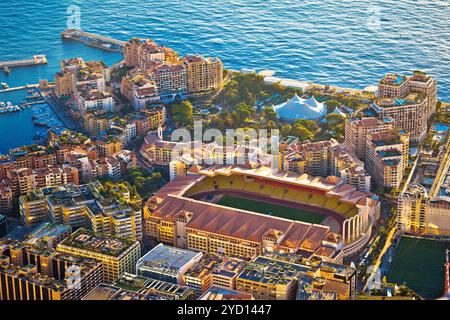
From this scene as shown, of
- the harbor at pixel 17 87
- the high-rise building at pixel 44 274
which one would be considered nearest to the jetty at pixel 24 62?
the harbor at pixel 17 87

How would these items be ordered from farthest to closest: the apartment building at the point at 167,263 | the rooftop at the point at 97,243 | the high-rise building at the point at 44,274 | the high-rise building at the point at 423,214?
the high-rise building at the point at 423,214
the rooftop at the point at 97,243
the apartment building at the point at 167,263
the high-rise building at the point at 44,274

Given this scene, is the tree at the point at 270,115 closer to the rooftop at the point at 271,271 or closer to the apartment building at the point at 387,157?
the apartment building at the point at 387,157

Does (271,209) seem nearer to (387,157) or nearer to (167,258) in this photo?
(387,157)

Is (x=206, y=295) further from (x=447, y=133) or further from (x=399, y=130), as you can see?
(x=447, y=133)

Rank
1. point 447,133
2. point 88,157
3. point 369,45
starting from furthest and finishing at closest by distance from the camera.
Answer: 1. point 369,45
2. point 447,133
3. point 88,157

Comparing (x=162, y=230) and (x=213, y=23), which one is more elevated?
(x=213, y=23)

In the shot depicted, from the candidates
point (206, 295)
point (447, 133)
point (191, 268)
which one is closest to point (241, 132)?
point (447, 133)
